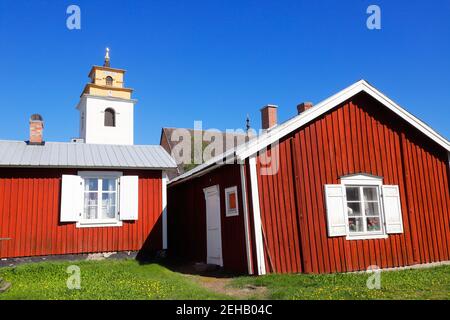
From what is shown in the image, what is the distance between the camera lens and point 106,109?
26859mm

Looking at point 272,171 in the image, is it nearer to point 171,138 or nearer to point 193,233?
point 193,233

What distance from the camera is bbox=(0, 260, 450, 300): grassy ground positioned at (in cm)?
741

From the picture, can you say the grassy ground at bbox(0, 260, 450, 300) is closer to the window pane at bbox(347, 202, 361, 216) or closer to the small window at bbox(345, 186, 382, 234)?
the small window at bbox(345, 186, 382, 234)

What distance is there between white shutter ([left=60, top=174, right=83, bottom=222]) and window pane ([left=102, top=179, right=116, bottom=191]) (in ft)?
2.52

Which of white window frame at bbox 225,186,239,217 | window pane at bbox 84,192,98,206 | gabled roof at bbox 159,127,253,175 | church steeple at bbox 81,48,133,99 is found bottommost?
white window frame at bbox 225,186,239,217

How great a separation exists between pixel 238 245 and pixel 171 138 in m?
23.1

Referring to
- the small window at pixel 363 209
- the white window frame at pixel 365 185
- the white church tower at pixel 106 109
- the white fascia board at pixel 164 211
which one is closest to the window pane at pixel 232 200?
the white window frame at pixel 365 185

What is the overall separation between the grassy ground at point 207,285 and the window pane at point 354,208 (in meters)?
1.80

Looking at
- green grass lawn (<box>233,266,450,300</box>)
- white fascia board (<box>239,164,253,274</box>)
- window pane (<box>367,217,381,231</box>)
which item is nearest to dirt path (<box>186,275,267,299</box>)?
green grass lawn (<box>233,266,450,300</box>)

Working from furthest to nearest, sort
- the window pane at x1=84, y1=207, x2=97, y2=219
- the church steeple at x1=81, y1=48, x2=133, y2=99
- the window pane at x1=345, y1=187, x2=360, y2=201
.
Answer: the church steeple at x1=81, y1=48, x2=133, y2=99
the window pane at x1=84, y1=207, x2=97, y2=219
the window pane at x1=345, y1=187, x2=360, y2=201

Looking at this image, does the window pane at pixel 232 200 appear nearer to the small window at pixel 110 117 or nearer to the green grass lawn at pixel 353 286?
the green grass lawn at pixel 353 286
